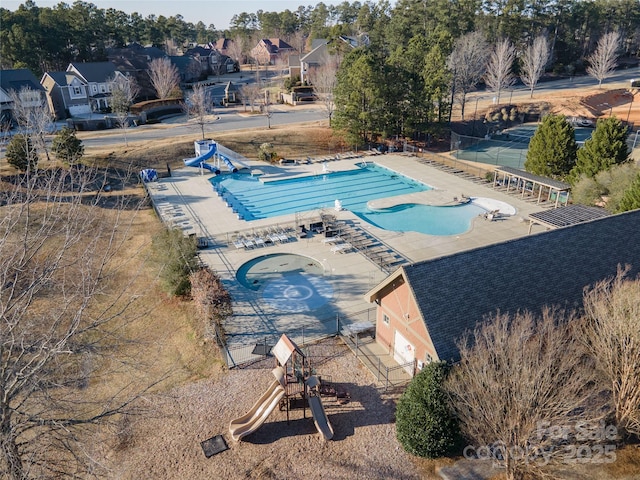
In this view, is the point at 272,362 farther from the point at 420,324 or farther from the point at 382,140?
the point at 382,140

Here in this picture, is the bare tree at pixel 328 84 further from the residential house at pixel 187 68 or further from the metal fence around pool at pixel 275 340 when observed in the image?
the metal fence around pool at pixel 275 340

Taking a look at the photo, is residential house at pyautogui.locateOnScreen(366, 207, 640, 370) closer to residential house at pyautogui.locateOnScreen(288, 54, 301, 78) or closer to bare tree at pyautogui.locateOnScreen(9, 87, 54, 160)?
bare tree at pyautogui.locateOnScreen(9, 87, 54, 160)

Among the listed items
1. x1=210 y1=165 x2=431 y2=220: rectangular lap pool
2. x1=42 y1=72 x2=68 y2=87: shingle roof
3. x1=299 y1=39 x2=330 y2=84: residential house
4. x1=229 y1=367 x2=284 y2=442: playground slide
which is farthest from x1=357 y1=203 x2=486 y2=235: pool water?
x1=42 y1=72 x2=68 y2=87: shingle roof

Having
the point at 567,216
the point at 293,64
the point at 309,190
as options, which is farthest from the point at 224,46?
→ the point at 567,216

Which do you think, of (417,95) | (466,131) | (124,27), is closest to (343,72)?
(417,95)

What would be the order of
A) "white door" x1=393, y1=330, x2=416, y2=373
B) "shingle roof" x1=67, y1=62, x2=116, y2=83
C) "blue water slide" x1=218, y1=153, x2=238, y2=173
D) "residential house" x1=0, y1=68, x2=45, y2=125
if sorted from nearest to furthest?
"white door" x1=393, y1=330, x2=416, y2=373
"blue water slide" x1=218, y1=153, x2=238, y2=173
"residential house" x1=0, y1=68, x2=45, y2=125
"shingle roof" x1=67, y1=62, x2=116, y2=83

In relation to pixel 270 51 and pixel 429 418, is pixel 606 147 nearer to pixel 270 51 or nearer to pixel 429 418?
pixel 429 418
